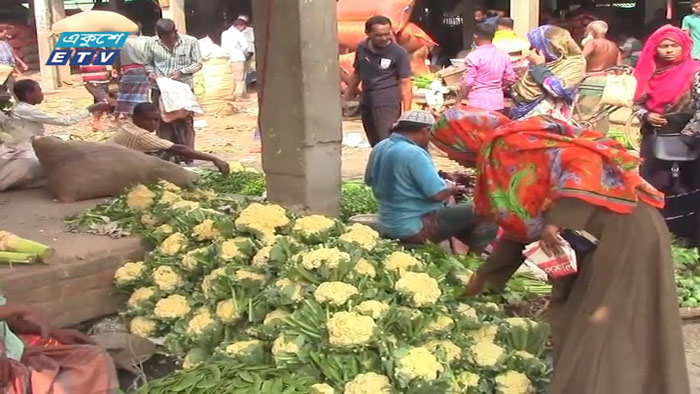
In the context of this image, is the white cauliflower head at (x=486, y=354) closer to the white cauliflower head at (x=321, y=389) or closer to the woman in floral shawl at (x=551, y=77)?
the white cauliflower head at (x=321, y=389)

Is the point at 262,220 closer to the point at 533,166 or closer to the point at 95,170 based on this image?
the point at 533,166

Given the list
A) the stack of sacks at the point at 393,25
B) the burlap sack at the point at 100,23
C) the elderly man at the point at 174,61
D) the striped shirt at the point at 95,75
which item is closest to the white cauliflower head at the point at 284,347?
the elderly man at the point at 174,61

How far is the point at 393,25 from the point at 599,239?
31.7 feet

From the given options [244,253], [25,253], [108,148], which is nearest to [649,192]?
[244,253]

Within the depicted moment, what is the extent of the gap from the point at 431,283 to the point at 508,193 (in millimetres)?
516

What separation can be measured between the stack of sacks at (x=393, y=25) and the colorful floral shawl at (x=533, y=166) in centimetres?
888

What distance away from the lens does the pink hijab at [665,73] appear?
5930 millimetres

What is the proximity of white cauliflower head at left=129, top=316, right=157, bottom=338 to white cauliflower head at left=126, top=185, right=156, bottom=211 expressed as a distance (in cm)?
105

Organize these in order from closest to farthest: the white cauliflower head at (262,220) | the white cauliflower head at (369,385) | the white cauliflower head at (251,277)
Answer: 1. the white cauliflower head at (369,385)
2. the white cauliflower head at (251,277)
3. the white cauliflower head at (262,220)

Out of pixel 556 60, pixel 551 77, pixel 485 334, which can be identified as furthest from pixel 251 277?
pixel 556 60

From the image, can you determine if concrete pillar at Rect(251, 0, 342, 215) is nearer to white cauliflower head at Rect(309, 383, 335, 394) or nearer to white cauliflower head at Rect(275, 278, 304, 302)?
white cauliflower head at Rect(275, 278, 304, 302)

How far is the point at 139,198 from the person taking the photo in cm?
511

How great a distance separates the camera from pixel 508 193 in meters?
3.50

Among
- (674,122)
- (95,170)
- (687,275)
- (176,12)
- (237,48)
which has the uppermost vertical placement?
(176,12)
